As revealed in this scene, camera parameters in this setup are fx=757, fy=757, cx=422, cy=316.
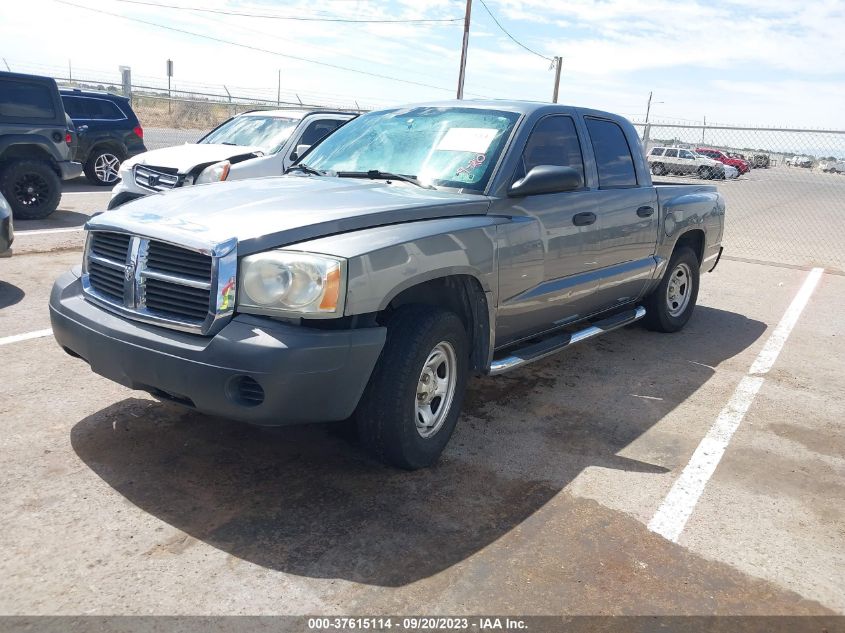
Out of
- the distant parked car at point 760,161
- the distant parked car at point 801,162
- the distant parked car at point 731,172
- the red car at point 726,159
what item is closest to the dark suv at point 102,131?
the distant parked car at point 731,172

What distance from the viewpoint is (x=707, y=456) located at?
4.23 metres

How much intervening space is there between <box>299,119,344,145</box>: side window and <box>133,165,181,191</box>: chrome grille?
5.59 ft

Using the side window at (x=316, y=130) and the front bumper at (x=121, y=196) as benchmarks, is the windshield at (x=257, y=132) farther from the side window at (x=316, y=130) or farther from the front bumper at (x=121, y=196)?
the front bumper at (x=121, y=196)

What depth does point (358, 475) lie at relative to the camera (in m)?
3.70

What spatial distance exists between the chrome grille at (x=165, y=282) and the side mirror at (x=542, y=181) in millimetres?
1715

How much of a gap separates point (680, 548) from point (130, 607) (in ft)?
7.26

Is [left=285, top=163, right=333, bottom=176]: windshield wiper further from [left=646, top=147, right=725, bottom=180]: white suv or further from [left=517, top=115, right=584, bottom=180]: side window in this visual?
[left=646, top=147, right=725, bottom=180]: white suv

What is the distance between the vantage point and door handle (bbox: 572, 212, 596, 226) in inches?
187

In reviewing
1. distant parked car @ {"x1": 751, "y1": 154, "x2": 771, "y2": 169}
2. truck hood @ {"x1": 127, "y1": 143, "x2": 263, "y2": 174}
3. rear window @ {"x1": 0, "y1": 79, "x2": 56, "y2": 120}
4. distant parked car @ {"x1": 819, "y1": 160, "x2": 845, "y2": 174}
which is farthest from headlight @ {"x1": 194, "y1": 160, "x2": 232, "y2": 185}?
distant parked car @ {"x1": 751, "y1": 154, "x2": 771, "y2": 169}

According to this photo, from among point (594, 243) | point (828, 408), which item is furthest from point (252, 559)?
point (828, 408)

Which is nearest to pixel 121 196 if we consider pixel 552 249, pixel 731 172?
pixel 552 249

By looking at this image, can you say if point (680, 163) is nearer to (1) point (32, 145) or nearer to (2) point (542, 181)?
(1) point (32, 145)

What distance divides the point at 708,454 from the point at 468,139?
2.26 meters

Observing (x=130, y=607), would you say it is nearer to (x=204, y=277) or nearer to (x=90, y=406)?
(x=204, y=277)
